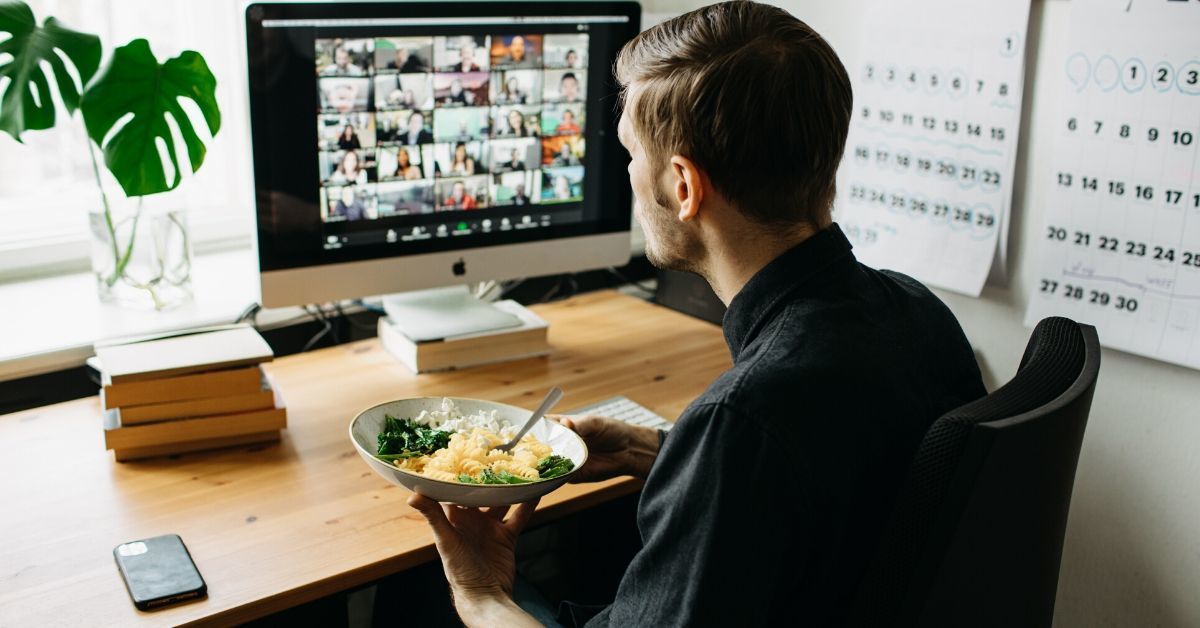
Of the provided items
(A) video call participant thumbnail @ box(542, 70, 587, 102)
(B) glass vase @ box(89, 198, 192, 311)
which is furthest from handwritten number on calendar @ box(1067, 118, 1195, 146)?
(B) glass vase @ box(89, 198, 192, 311)

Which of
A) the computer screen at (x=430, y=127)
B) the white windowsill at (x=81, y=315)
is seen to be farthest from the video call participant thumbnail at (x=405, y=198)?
the white windowsill at (x=81, y=315)

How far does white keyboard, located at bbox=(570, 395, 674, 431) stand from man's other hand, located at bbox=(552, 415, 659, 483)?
4.5 inches

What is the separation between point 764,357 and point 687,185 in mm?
207

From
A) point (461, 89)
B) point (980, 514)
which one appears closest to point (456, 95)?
point (461, 89)

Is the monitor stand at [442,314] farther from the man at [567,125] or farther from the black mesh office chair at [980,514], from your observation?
the black mesh office chair at [980,514]

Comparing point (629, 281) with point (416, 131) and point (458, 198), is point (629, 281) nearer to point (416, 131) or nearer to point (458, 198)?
point (458, 198)

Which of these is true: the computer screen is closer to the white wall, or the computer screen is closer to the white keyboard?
the white keyboard

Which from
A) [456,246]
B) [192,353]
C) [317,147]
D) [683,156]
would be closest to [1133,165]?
[683,156]

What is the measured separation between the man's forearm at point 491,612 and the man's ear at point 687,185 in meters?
0.47

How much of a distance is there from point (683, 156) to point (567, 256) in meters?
0.88

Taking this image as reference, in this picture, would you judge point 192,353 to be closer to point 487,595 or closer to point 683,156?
point 487,595

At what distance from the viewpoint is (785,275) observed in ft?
3.51

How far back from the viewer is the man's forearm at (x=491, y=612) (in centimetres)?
117

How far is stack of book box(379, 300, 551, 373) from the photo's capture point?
1768 millimetres
